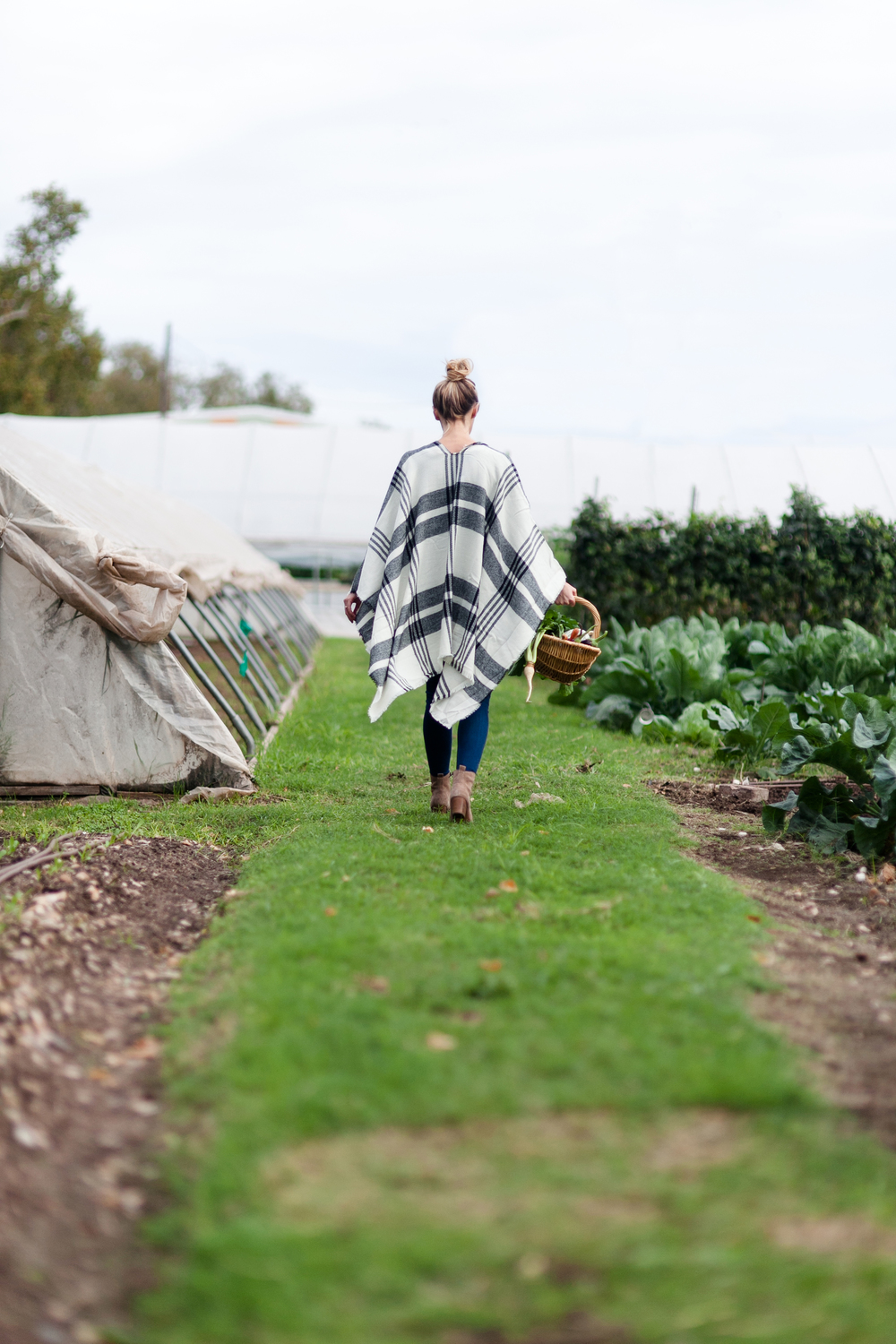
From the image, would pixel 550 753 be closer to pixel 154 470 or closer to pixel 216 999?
pixel 216 999

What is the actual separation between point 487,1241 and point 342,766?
413 cm

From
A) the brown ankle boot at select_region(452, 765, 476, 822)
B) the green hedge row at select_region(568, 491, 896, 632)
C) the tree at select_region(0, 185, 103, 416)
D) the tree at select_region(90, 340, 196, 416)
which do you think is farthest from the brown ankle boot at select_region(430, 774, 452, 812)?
the tree at select_region(90, 340, 196, 416)

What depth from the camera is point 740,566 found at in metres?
10.2

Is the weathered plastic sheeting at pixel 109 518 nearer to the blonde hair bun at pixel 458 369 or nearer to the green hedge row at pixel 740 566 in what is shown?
the blonde hair bun at pixel 458 369

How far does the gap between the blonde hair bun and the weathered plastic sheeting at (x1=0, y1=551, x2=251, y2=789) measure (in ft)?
6.43

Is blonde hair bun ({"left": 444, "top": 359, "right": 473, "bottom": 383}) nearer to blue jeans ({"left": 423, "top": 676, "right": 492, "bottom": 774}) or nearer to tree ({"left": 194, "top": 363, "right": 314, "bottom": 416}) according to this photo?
blue jeans ({"left": 423, "top": 676, "right": 492, "bottom": 774})

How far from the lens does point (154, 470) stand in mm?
20938

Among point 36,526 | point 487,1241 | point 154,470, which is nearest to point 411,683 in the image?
point 36,526

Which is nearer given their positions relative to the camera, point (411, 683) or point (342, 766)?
point (411, 683)

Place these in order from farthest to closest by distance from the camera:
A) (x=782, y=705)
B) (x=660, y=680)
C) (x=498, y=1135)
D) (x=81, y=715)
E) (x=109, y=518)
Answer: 1. (x=660, y=680)
2. (x=109, y=518)
3. (x=782, y=705)
4. (x=81, y=715)
5. (x=498, y=1135)

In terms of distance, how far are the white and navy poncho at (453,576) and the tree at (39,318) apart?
22962 millimetres

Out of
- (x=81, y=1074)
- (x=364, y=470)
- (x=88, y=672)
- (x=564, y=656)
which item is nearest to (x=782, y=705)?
(x=564, y=656)

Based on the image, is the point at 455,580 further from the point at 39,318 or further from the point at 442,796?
the point at 39,318

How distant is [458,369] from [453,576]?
80 cm
